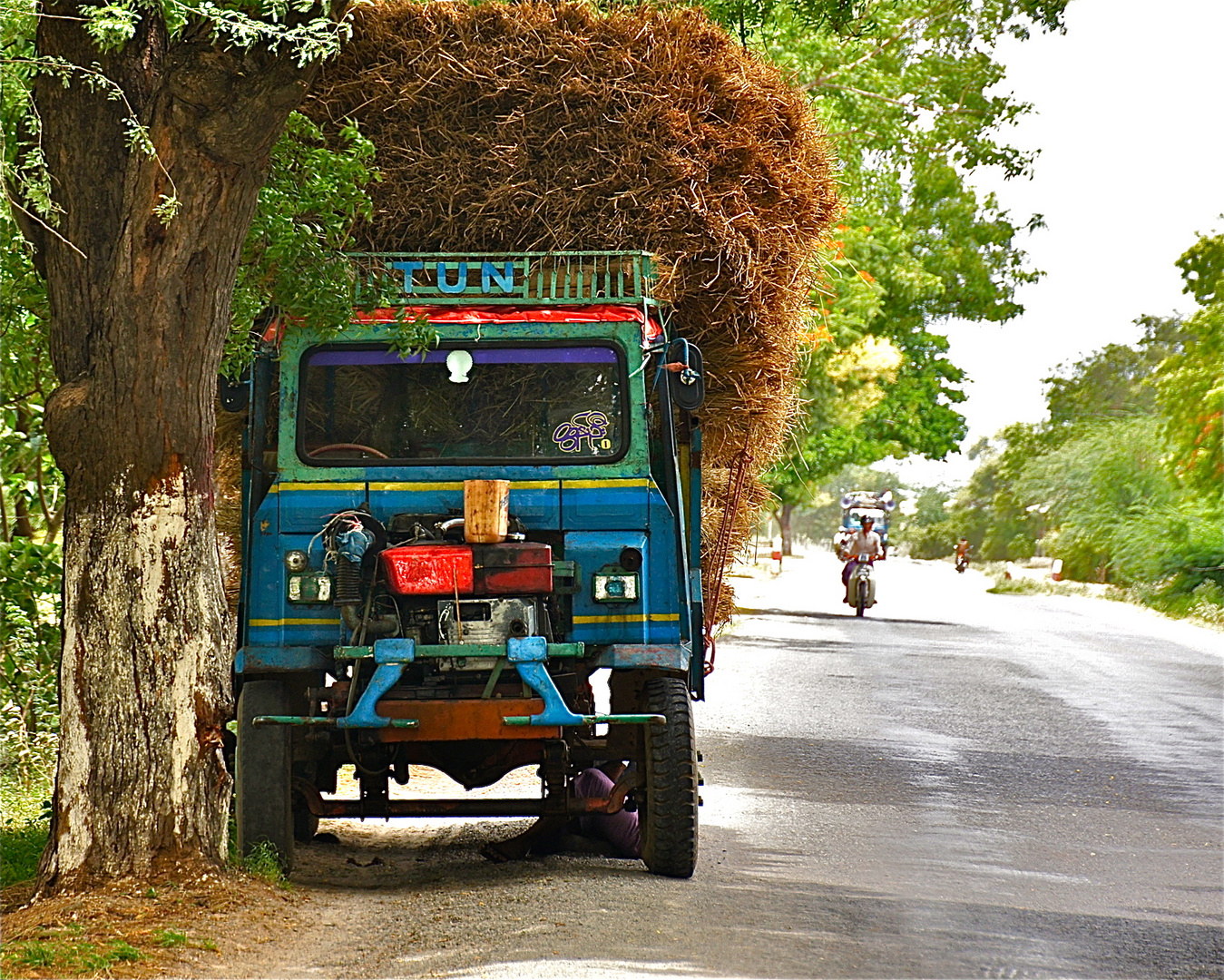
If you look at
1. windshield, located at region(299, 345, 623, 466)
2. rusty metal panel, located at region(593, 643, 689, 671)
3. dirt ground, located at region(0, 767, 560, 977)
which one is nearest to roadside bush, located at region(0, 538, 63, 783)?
dirt ground, located at region(0, 767, 560, 977)

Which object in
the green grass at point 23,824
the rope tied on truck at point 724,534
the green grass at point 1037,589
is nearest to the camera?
the green grass at point 23,824

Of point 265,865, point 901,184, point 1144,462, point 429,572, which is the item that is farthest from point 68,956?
point 1144,462

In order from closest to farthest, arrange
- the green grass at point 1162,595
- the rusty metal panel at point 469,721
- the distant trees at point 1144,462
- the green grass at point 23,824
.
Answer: the rusty metal panel at point 469,721
the green grass at point 23,824
the green grass at point 1162,595
the distant trees at point 1144,462

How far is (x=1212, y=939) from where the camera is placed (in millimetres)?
6977

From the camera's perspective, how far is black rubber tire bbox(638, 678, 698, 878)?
7.43m

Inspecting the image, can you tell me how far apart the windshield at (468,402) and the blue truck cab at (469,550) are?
10 mm

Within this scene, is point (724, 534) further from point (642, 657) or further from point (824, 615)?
point (824, 615)

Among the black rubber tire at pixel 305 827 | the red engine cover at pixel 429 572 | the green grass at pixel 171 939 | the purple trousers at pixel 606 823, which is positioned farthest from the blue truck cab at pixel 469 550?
the green grass at pixel 171 939

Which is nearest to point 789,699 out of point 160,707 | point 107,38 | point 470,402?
point 470,402

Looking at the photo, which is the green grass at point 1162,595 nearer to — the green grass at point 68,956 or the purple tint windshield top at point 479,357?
the purple tint windshield top at point 479,357

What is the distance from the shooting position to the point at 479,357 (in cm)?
788

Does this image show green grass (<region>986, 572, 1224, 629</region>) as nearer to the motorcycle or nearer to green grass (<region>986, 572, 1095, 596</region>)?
green grass (<region>986, 572, 1095, 596</region>)

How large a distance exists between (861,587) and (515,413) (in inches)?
919

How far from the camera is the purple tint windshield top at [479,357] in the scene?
25.8ft
